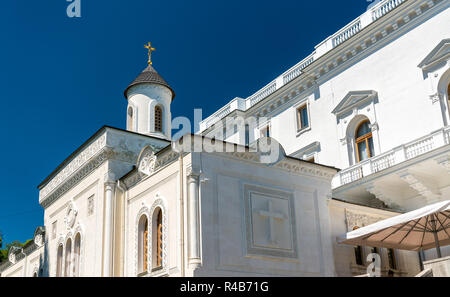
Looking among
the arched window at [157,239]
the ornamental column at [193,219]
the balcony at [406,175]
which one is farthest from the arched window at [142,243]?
the balcony at [406,175]

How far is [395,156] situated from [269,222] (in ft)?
22.4

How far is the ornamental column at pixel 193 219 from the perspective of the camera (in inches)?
523

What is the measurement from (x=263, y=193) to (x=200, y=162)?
224cm

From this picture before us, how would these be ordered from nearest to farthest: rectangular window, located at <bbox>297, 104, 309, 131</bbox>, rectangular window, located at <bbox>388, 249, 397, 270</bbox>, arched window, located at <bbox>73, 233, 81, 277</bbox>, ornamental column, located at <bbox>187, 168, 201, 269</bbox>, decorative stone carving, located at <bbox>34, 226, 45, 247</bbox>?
ornamental column, located at <bbox>187, 168, 201, 269</bbox>, rectangular window, located at <bbox>388, 249, 397, 270</bbox>, arched window, located at <bbox>73, 233, 81, 277</bbox>, decorative stone carving, located at <bbox>34, 226, 45, 247</bbox>, rectangular window, located at <bbox>297, 104, 309, 131</bbox>

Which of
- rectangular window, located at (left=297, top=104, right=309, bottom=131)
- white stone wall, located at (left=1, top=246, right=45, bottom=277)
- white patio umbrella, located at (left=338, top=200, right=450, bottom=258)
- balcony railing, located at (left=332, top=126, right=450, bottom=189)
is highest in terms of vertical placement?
rectangular window, located at (left=297, top=104, right=309, bottom=131)

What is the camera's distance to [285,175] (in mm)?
16109

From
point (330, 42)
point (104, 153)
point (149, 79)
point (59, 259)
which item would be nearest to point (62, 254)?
point (59, 259)

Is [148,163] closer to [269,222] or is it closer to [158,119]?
[269,222]

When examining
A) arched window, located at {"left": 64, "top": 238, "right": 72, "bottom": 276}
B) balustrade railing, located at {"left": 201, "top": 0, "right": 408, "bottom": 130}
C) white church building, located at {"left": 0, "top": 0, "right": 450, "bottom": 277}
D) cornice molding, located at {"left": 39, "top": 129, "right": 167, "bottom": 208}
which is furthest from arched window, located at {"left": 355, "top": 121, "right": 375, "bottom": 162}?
arched window, located at {"left": 64, "top": 238, "right": 72, "bottom": 276}

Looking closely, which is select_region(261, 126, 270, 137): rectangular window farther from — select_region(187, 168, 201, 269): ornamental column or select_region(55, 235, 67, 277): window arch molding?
select_region(187, 168, 201, 269): ornamental column

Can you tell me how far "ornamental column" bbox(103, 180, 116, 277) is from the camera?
53.8 ft

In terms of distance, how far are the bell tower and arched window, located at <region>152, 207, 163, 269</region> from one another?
628 centimetres

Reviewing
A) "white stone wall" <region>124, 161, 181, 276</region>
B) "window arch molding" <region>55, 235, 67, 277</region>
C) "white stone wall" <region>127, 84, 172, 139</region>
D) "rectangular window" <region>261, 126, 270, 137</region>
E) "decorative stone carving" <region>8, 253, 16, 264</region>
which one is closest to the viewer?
"white stone wall" <region>124, 161, 181, 276</region>
